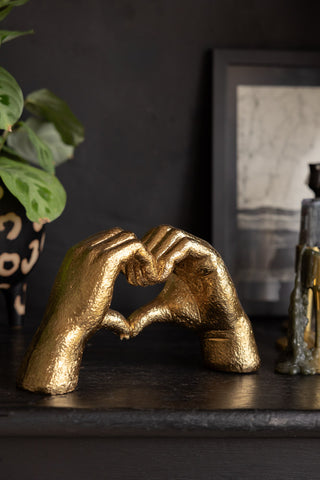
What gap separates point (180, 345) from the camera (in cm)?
84

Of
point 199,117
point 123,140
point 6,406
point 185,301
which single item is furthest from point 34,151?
point 6,406

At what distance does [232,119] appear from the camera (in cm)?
103

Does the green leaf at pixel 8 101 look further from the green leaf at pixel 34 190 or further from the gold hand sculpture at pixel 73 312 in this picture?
the gold hand sculpture at pixel 73 312

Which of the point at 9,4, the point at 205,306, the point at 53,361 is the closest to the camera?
the point at 53,361

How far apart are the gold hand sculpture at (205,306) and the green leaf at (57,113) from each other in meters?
0.36

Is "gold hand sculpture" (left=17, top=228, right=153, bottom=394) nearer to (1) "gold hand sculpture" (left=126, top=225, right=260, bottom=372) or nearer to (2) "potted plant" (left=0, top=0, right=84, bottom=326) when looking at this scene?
(1) "gold hand sculpture" (left=126, top=225, right=260, bottom=372)

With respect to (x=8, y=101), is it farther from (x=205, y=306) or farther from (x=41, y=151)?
(x=205, y=306)

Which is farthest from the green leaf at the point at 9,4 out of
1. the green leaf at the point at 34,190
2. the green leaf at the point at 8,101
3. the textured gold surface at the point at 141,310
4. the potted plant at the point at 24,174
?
the textured gold surface at the point at 141,310

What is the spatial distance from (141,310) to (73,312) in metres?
0.12

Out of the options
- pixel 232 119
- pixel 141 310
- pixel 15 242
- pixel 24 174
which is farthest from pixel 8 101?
pixel 232 119

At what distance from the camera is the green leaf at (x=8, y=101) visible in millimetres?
716

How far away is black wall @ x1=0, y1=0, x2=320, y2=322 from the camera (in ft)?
3.49

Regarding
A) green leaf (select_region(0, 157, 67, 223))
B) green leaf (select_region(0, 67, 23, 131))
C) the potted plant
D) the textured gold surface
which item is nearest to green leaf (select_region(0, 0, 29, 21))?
the potted plant

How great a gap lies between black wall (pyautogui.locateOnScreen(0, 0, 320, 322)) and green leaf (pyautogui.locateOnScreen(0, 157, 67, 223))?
0.95 ft
